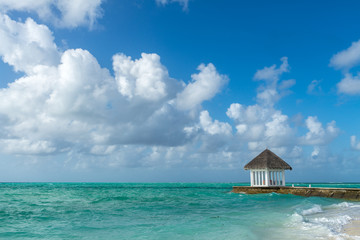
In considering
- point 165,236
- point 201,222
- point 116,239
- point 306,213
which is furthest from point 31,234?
point 306,213

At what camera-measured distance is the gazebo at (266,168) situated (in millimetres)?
31297

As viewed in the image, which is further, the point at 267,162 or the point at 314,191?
the point at 267,162

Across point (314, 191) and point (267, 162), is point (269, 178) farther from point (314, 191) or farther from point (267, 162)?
point (314, 191)

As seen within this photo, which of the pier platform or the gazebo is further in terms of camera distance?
the gazebo

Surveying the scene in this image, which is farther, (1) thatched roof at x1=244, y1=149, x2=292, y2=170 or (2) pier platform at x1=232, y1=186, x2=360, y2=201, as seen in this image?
(1) thatched roof at x1=244, y1=149, x2=292, y2=170

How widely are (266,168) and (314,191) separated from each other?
15.9 feet

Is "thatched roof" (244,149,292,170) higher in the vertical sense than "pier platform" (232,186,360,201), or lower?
higher

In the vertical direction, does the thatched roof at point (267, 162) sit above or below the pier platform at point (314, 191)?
above

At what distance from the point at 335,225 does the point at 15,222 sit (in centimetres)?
1356

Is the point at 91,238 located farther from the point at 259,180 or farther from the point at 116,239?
the point at 259,180

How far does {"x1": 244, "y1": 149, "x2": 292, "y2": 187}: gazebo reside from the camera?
31.3 metres

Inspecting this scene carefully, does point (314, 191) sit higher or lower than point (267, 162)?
lower

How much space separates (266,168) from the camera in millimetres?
31141

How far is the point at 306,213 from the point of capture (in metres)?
16.2
